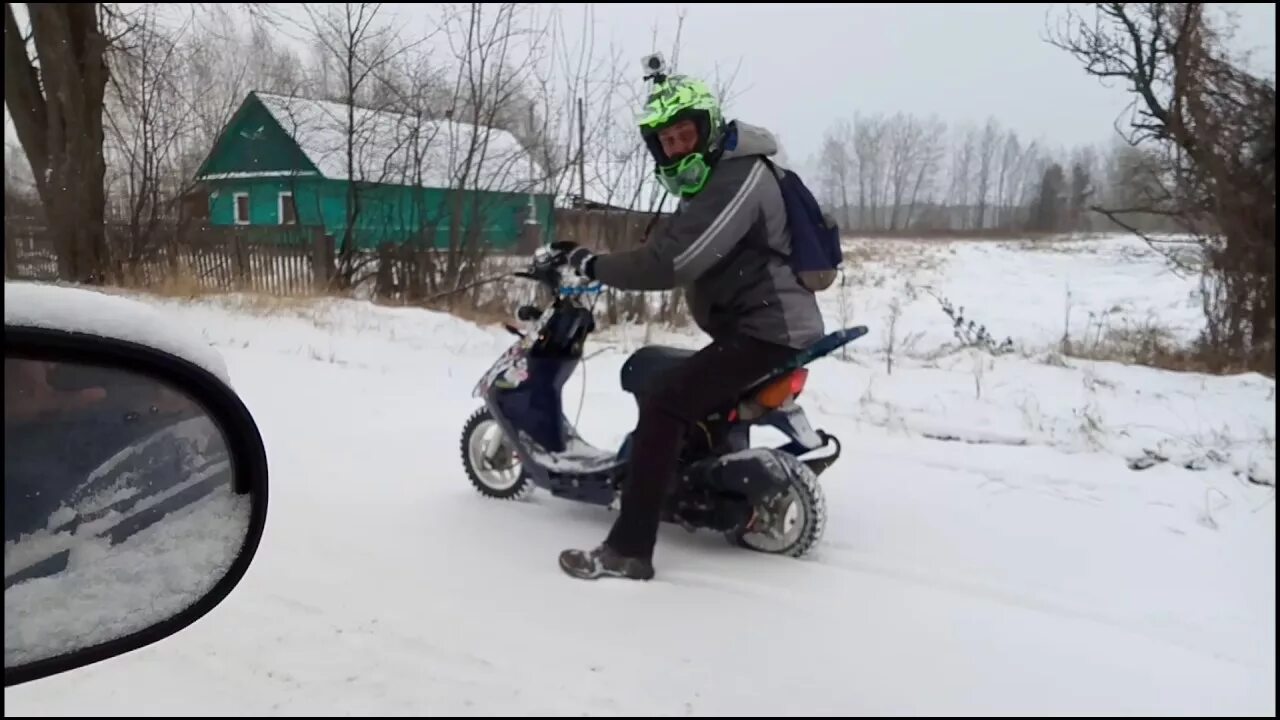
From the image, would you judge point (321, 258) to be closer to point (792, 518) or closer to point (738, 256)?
point (738, 256)

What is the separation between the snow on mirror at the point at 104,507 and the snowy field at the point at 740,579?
0.26m

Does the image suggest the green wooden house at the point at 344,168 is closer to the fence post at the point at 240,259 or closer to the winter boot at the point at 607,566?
the fence post at the point at 240,259

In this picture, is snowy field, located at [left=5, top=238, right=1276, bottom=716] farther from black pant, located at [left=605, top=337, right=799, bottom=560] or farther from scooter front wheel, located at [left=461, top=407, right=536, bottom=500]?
black pant, located at [left=605, top=337, right=799, bottom=560]

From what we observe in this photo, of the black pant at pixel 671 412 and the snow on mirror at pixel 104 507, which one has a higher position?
the snow on mirror at pixel 104 507

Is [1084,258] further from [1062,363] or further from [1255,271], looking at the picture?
[1062,363]

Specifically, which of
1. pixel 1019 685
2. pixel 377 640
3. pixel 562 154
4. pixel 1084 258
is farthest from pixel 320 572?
pixel 1084 258

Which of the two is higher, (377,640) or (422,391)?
(422,391)

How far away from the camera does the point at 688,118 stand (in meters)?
2.93

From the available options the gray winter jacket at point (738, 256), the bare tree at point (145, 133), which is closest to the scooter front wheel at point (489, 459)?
the gray winter jacket at point (738, 256)

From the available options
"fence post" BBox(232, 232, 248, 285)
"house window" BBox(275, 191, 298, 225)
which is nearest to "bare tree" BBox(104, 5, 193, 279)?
"fence post" BBox(232, 232, 248, 285)

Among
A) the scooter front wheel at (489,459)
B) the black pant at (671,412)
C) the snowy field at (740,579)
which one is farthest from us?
the scooter front wheel at (489,459)

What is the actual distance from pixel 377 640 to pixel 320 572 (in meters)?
0.40

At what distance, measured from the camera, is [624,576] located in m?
3.04

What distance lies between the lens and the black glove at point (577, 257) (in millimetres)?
3225
